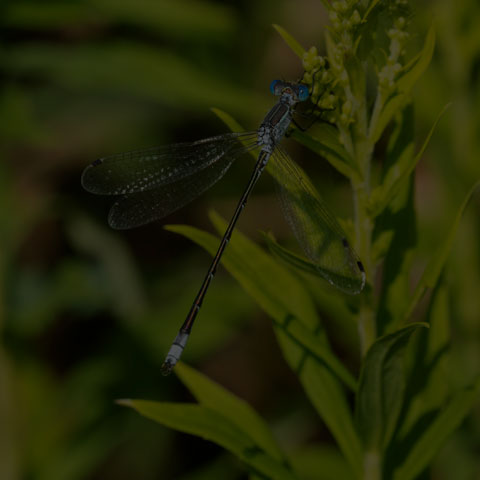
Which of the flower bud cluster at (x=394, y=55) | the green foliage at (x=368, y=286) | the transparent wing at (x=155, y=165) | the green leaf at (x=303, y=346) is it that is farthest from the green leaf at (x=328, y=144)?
the transparent wing at (x=155, y=165)

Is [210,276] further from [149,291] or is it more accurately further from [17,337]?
[149,291]

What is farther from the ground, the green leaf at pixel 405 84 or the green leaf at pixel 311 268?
the green leaf at pixel 405 84

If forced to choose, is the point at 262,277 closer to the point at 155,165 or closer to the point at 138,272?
the point at 155,165

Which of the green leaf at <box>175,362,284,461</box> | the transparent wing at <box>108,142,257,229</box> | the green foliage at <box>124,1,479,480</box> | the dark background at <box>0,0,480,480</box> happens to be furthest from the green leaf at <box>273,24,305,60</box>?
the dark background at <box>0,0,480,480</box>

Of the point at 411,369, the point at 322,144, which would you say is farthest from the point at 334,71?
the point at 411,369

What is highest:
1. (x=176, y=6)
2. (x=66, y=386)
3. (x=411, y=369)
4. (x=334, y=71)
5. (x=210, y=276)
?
(x=334, y=71)

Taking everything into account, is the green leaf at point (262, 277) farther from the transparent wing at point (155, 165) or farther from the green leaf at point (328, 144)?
the transparent wing at point (155, 165)

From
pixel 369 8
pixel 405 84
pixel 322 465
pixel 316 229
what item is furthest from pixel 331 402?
pixel 322 465
